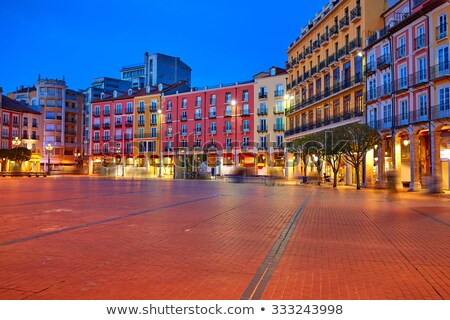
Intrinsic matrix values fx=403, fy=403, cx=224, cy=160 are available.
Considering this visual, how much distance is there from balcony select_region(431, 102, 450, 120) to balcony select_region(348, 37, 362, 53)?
493 inches

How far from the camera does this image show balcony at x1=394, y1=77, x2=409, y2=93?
3251cm

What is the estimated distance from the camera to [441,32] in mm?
28688

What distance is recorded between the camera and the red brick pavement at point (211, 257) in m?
5.02

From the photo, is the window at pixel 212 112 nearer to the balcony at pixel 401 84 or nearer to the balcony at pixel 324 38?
the balcony at pixel 324 38

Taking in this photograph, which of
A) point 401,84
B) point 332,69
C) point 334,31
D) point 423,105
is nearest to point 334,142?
point 423,105

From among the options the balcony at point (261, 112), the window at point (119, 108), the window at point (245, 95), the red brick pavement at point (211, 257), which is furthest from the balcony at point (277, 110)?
the red brick pavement at point (211, 257)

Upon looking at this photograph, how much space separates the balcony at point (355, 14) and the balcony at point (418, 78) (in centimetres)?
1032

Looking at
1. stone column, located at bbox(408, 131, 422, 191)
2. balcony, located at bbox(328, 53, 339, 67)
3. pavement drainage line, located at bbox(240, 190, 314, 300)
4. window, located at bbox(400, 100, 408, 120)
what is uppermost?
balcony, located at bbox(328, 53, 339, 67)

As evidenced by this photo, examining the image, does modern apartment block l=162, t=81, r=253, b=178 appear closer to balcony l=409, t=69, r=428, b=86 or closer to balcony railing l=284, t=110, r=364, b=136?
balcony railing l=284, t=110, r=364, b=136

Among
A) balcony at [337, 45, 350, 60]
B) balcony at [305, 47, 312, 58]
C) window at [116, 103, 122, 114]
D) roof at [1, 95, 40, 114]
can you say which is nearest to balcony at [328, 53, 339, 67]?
balcony at [337, 45, 350, 60]

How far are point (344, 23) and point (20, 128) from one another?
219ft

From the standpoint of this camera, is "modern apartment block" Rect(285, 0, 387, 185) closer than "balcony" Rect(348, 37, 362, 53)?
Yes

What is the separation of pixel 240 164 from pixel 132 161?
25.3 metres
